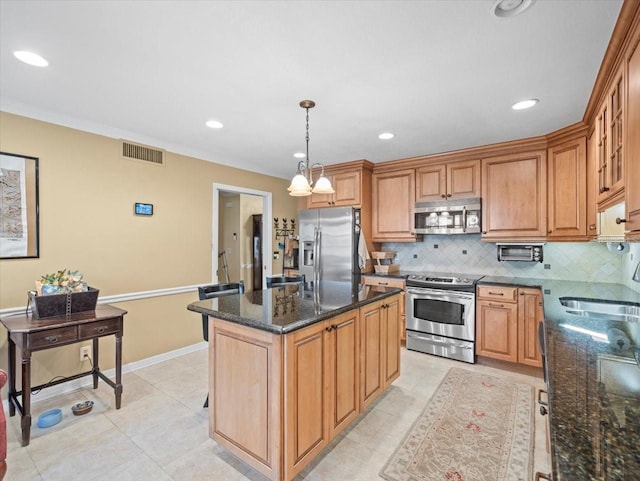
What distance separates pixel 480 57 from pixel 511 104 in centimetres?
86

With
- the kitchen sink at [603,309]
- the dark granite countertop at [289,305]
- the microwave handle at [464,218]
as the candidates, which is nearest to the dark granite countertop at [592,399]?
the kitchen sink at [603,309]

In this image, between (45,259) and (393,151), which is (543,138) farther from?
(45,259)

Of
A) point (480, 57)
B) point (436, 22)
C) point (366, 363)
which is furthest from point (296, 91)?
point (366, 363)

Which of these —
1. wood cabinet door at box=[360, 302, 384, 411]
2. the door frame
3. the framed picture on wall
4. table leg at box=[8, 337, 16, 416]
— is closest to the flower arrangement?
the framed picture on wall

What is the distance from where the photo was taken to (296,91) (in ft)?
7.55

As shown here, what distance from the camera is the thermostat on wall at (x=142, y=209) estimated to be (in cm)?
331

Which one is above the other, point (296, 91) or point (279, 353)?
point (296, 91)

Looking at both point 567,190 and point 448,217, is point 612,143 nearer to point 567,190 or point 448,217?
point 567,190

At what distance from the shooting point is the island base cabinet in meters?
1.62

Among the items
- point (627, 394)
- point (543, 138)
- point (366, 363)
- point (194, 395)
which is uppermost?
point (543, 138)

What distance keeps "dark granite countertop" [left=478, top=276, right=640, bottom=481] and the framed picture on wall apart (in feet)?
11.6

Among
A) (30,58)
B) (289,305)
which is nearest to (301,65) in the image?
(289,305)

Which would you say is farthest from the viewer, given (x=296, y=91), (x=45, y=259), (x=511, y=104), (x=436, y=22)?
(x=45, y=259)

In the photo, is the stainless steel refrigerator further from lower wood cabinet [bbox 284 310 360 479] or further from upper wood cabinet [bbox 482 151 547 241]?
lower wood cabinet [bbox 284 310 360 479]
